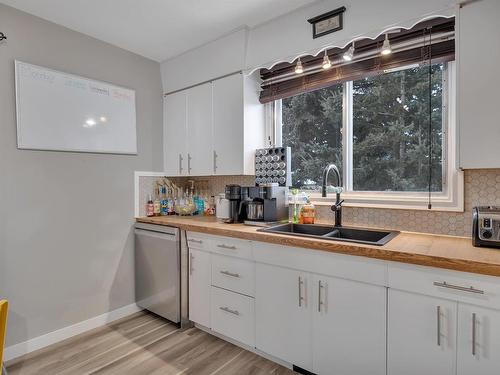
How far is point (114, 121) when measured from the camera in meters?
2.67

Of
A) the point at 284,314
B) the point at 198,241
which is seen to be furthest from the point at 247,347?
the point at 198,241

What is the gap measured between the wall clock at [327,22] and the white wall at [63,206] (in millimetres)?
1719

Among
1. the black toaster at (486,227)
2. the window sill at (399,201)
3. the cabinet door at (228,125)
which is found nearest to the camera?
the black toaster at (486,227)

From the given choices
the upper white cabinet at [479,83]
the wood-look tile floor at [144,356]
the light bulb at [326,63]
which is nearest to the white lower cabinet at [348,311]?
the wood-look tile floor at [144,356]

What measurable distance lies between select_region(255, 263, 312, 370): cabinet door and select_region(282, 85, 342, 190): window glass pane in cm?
97

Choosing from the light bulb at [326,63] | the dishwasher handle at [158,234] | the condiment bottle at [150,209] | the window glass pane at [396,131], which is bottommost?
the dishwasher handle at [158,234]

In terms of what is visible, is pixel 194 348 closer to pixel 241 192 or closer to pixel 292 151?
pixel 241 192

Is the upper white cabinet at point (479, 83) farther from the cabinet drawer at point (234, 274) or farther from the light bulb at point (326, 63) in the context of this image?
the cabinet drawer at point (234, 274)

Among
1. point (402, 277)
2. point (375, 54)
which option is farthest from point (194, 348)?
point (375, 54)

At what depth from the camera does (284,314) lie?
186 centimetres

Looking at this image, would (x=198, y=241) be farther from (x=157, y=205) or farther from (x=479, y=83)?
(x=479, y=83)

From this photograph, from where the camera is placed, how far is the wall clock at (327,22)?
1.96 meters

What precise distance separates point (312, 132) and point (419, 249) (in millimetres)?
1397

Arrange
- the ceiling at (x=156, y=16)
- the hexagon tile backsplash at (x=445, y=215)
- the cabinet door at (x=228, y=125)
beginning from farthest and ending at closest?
the cabinet door at (x=228, y=125), the ceiling at (x=156, y=16), the hexagon tile backsplash at (x=445, y=215)
